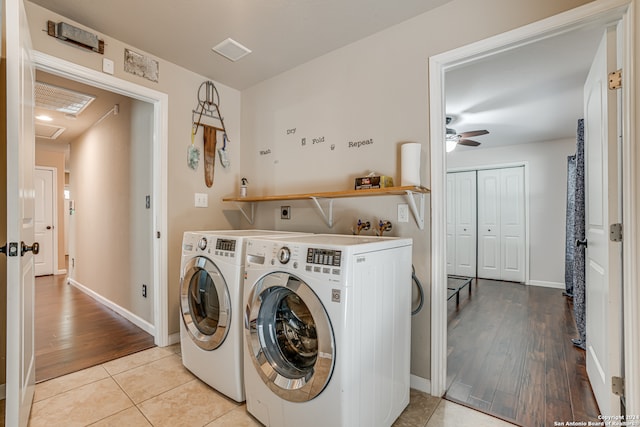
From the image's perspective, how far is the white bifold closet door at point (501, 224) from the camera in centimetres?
500

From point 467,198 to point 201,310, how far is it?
506cm

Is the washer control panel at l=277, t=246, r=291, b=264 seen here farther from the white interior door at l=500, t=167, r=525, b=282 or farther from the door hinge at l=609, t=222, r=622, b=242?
the white interior door at l=500, t=167, r=525, b=282

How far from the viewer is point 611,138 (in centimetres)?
145

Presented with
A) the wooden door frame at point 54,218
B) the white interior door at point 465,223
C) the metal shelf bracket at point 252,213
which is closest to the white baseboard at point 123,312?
the metal shelf bracket at point 252,213

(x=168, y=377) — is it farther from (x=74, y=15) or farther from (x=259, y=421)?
(x=74, y=15)

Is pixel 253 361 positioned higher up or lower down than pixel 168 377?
higher up

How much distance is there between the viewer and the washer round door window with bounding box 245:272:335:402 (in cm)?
135

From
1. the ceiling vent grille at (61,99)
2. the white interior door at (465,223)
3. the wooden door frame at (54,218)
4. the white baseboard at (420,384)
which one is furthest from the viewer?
the white interior door at (465,223)

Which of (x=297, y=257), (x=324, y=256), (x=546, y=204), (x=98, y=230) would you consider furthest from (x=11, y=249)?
(x=546, y=204)

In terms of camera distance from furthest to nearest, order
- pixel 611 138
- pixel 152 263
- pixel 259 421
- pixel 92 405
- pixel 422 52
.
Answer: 1. pixel 152 263
2. pixel 422 52
3. pixel 92 405
4. pixel 259 421
5. pixel 611 138

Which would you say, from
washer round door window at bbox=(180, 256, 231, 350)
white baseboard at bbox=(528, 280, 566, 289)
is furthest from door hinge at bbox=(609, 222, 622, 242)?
white baseboard at bbox=(528, 280, 566, 289)

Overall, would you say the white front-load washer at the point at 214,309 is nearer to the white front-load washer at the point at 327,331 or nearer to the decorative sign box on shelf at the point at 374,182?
the white front-load washer at the point at 327,331

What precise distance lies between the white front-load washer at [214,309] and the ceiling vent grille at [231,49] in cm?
144

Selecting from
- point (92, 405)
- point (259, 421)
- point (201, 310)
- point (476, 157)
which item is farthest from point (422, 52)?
point (476, 157)
